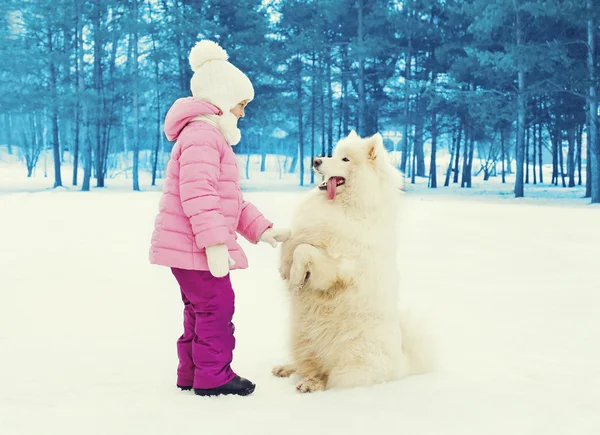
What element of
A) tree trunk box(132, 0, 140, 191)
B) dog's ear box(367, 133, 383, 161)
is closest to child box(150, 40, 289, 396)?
dog's ear box(367, 133, 383, 161)

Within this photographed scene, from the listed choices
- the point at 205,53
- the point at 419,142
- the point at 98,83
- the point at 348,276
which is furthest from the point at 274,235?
the point at 419,142

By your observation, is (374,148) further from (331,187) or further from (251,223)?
(251,223)

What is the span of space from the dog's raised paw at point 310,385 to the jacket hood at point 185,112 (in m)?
1.45

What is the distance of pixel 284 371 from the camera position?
3.30 meters

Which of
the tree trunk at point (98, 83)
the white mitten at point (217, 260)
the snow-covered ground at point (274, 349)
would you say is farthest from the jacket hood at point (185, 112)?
the tree trunk at point (98, 83)

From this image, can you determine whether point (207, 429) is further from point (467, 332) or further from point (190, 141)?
point (467, 332)

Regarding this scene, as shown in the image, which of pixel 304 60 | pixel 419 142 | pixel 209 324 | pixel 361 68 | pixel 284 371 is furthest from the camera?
pixel 419 142

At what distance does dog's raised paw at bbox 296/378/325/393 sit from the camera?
3.01 meters

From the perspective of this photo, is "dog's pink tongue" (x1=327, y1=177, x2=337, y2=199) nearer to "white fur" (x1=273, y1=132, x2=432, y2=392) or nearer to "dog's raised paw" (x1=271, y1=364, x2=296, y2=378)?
"white fur" (x1=273, y1=132, x2=432, y2=392)

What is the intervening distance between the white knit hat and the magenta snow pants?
85cm

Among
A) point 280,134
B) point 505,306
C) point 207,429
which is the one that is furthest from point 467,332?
point 280,134

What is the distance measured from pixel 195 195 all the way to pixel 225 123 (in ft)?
1.48

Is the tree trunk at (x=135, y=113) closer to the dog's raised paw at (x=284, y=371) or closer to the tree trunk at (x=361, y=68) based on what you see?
the tree trunk at (x=361, y=68)

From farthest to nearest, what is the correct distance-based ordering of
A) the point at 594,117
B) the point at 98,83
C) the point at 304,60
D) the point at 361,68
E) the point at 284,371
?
the point at 304,60 → the point at 98,83 → the point at 361,68 → the point at 594,117 → the point at 284,371
